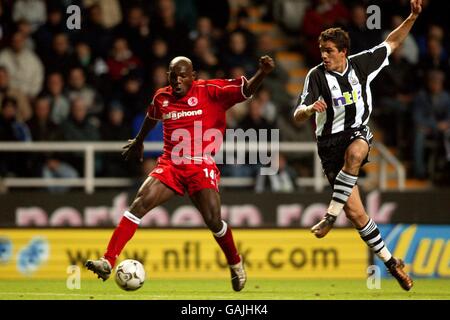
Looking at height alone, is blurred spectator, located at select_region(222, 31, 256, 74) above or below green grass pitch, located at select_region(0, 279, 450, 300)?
above

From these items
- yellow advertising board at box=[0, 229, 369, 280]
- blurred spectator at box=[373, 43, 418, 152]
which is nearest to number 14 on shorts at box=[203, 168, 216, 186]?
yellow advertising board at box=[0, 229, 369, 280]

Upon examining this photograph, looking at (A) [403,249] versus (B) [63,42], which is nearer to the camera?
(A) [403,249]

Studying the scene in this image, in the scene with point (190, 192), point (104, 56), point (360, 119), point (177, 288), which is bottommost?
point (177, 288)

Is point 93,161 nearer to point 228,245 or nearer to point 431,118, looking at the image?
point 228,245

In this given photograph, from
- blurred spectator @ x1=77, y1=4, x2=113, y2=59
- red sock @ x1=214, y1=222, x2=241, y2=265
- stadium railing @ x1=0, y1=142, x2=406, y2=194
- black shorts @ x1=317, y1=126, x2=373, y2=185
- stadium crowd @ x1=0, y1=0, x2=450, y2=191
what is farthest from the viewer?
blurred spectator @ x1=77, y1=4, x2=113, y2=59

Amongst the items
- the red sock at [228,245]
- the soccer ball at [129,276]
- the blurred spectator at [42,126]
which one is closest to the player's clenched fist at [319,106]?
the red sock at [228,245]

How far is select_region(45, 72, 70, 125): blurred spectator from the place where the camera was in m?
16.1

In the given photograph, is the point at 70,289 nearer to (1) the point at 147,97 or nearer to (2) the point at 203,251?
(2) the point at 203,251

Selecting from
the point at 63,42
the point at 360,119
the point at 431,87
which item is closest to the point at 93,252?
the point at 63,42

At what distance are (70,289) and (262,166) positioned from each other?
14.4 feet

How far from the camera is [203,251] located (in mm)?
14555

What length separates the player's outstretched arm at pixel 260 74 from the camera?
34.0ft

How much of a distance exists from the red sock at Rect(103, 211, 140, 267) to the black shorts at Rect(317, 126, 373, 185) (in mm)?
1913

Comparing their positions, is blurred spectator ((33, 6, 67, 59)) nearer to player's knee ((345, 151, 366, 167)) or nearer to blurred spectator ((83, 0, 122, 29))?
blurred spectator ((83, 0, 122, 29))
